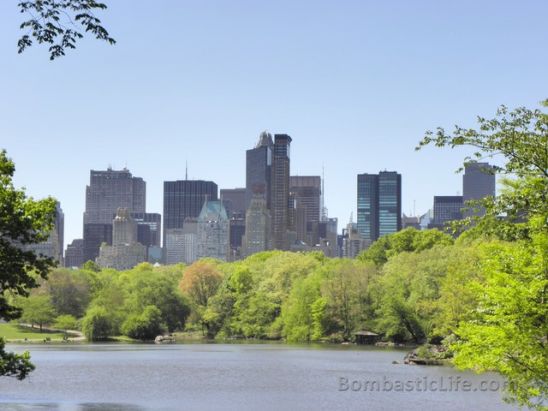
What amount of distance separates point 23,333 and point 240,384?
2925 inches

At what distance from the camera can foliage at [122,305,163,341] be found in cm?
11400

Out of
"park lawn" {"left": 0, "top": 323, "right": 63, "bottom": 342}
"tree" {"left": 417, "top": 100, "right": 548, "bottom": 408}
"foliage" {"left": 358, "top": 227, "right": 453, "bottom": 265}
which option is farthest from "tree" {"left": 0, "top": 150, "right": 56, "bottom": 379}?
"foliage" {"left": 358, "top": 227, "right": 453, "bottom": 265}

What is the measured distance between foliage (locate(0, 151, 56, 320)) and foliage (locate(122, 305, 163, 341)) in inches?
3482

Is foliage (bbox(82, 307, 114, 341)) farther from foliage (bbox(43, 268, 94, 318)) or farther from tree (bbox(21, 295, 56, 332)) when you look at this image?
foliage (bbox(43, 268, 94, 318))

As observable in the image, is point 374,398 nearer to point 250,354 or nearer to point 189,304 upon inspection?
point 250,354

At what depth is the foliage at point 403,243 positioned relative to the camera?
12562 cm

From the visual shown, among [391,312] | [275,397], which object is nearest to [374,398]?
[275,397]

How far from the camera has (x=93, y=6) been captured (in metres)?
12.1

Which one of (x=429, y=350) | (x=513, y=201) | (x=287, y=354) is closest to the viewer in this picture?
(x=513, y=201)

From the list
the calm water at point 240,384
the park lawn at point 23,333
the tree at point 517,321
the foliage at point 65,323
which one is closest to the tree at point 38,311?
the foliage at point 65,323

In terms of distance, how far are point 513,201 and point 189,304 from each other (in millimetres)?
103471

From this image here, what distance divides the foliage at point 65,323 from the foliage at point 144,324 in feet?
37.5

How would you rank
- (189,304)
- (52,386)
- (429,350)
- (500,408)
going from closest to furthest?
(500,408)
(52,386)
(429,350)
(189,304)

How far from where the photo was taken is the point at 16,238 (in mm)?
25891
